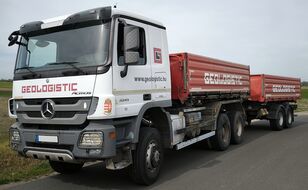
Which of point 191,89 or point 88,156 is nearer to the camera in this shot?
point 88,156

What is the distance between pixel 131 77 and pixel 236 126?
570 cm

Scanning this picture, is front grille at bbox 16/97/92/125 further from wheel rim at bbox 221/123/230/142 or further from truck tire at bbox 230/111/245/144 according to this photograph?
truck tire at bbox 230/111/245/144

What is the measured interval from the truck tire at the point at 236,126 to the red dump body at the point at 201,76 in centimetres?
69

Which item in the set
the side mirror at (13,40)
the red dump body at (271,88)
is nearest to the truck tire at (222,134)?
the red dump body at (271,88)

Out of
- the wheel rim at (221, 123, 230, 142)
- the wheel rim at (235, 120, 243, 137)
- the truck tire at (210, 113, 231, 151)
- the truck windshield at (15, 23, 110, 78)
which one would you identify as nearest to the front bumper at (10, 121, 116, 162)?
the truck windshield at (15, 23, 110, 78)

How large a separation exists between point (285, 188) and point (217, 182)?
112 centimetres

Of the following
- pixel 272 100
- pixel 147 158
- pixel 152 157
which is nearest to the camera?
pixel 147 158

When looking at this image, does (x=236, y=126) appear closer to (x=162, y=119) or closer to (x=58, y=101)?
(x=162, y=119)

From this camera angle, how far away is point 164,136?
711cm

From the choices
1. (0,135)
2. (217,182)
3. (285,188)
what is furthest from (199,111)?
(0,135)

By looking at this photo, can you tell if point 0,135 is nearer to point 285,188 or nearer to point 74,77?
point 74,77

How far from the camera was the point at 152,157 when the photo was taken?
643 cm

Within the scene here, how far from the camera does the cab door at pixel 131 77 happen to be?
5.66m

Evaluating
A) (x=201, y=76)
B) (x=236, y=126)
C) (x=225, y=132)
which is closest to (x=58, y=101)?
(x=201, y=76)
